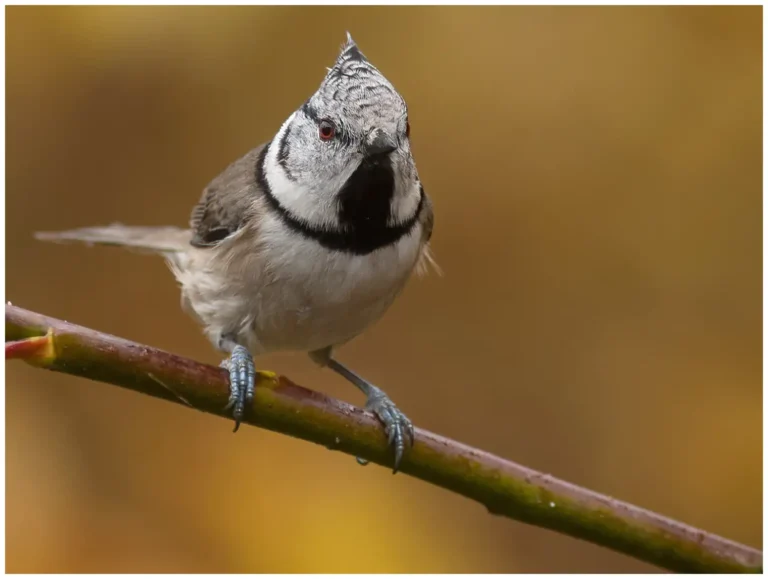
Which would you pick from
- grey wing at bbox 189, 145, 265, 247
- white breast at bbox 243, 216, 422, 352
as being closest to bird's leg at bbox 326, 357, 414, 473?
white breast at bbox 243, 216, 422, 352

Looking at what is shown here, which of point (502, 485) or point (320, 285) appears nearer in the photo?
point (502, 485)

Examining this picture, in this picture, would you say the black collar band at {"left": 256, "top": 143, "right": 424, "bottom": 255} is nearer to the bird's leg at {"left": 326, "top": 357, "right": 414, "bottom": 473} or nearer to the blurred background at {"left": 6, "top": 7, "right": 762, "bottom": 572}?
the bird's leg at {"left": 326, "top": 357, "right": 414, "bottom": 473}

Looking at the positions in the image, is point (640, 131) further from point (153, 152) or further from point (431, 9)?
point (153, 152)

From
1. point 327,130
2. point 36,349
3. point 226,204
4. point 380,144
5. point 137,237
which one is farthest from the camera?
point 137,237

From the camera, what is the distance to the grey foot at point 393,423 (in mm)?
1652

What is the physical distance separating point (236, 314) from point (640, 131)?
6.41ft

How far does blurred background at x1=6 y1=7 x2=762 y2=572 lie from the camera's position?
3.22 m

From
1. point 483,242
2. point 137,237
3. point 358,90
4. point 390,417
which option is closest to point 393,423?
point 390,417

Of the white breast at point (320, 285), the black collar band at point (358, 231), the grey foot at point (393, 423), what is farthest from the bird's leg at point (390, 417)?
the black collar band at point (358, 231)

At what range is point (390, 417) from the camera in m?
1.95

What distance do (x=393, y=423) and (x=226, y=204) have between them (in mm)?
801

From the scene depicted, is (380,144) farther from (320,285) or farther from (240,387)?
(240,387)

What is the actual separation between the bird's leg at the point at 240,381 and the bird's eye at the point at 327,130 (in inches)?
19.6

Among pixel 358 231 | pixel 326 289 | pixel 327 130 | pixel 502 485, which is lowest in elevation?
pixel 502 485
